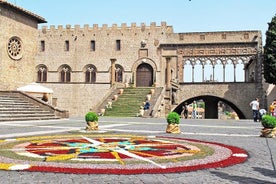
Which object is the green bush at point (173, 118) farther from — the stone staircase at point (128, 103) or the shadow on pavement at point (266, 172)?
the stone staircase at point (128, 103)

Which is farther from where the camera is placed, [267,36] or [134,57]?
[134,57]

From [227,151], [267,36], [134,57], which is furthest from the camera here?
[134,57]

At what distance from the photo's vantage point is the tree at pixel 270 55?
35.7 m

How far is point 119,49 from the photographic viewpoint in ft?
147

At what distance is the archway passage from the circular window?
19.8 metres

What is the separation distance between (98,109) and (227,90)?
63.4ft

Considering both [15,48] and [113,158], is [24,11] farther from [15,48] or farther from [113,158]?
[113,158]

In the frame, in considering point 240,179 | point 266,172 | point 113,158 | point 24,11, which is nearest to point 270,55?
point 24,11

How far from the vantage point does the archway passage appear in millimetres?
43656

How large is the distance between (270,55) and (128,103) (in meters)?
18.4

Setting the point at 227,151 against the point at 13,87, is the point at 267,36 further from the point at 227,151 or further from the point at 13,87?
the point at 227,151

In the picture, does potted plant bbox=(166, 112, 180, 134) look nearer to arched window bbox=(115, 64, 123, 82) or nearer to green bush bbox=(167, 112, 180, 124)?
green bush bbox=(167, 112, 180, 124)

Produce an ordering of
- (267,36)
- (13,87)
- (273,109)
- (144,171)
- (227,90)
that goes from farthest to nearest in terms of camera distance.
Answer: (227,90), (267,36), (13,87), (273,109), (144,171)

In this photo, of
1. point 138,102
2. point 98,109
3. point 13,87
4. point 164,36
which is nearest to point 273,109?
point 138,102
